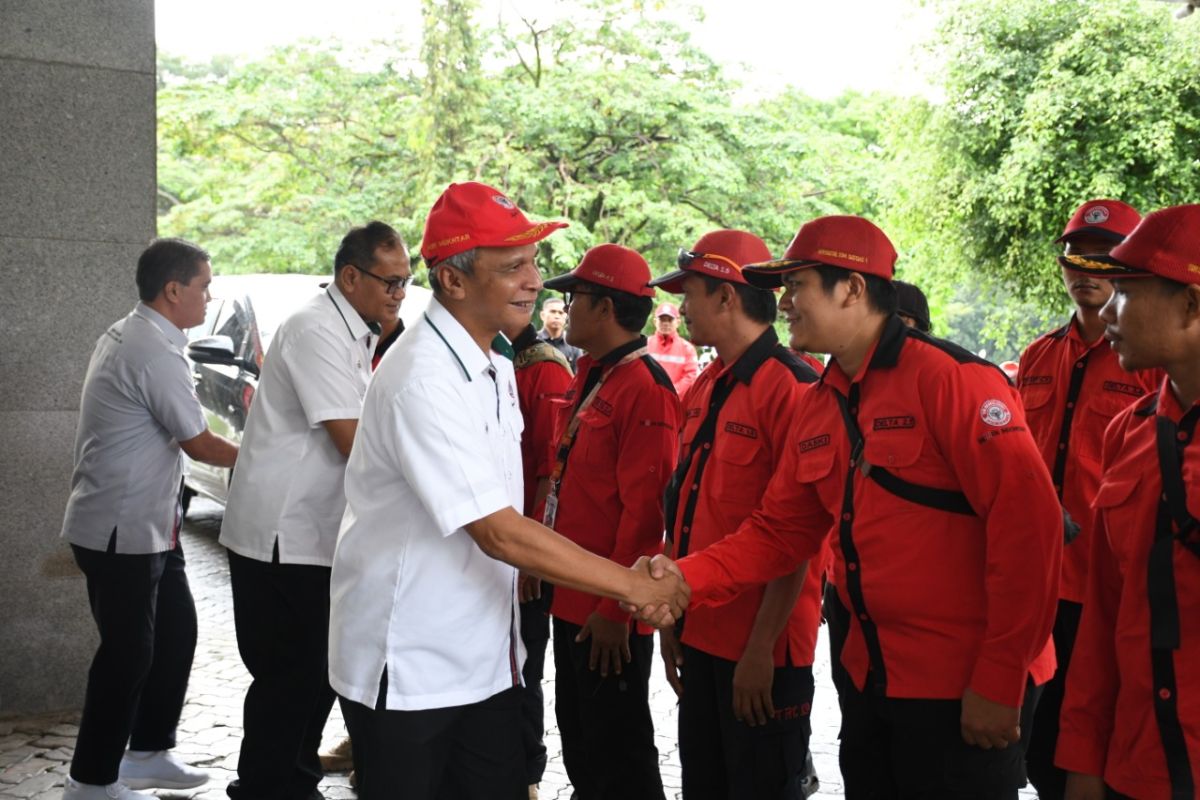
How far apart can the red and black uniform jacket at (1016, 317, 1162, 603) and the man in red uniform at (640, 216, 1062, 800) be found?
1.34 metres

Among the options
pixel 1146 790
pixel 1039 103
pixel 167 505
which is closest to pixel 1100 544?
pixel 1146 790

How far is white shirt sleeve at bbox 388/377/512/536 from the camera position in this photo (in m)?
2.63

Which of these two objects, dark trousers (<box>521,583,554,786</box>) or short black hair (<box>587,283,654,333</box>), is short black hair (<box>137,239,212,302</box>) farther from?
dark trousers (<box>521,583,554,786</box>)

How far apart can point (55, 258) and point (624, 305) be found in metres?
3.14

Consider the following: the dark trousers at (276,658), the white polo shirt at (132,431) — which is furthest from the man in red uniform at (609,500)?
the white polo shirt at (132,431)

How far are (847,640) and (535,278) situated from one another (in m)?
1.26

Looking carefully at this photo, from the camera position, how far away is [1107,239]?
407 centimetres

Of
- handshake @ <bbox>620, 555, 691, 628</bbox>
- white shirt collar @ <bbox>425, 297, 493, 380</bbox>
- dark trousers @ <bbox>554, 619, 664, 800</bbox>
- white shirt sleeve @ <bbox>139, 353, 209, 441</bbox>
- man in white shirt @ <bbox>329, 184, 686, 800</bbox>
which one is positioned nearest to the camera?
man in white shirt @ <bbox>329, 184, 686, 800</bbox>

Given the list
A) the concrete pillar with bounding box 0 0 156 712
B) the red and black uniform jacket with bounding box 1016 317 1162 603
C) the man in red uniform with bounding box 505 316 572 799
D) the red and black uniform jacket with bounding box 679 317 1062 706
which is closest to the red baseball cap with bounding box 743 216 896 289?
the red and black uniform jacket with bounding box 679 317 1062 706

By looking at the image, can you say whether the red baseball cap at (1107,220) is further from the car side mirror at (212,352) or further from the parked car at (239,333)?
the parked car at (239,333)

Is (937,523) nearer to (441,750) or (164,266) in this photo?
(441,750)

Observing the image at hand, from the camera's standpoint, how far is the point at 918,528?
275 cm

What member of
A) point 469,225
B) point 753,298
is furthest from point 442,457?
point 753,298

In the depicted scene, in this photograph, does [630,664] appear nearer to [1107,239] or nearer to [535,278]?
[535,278]
